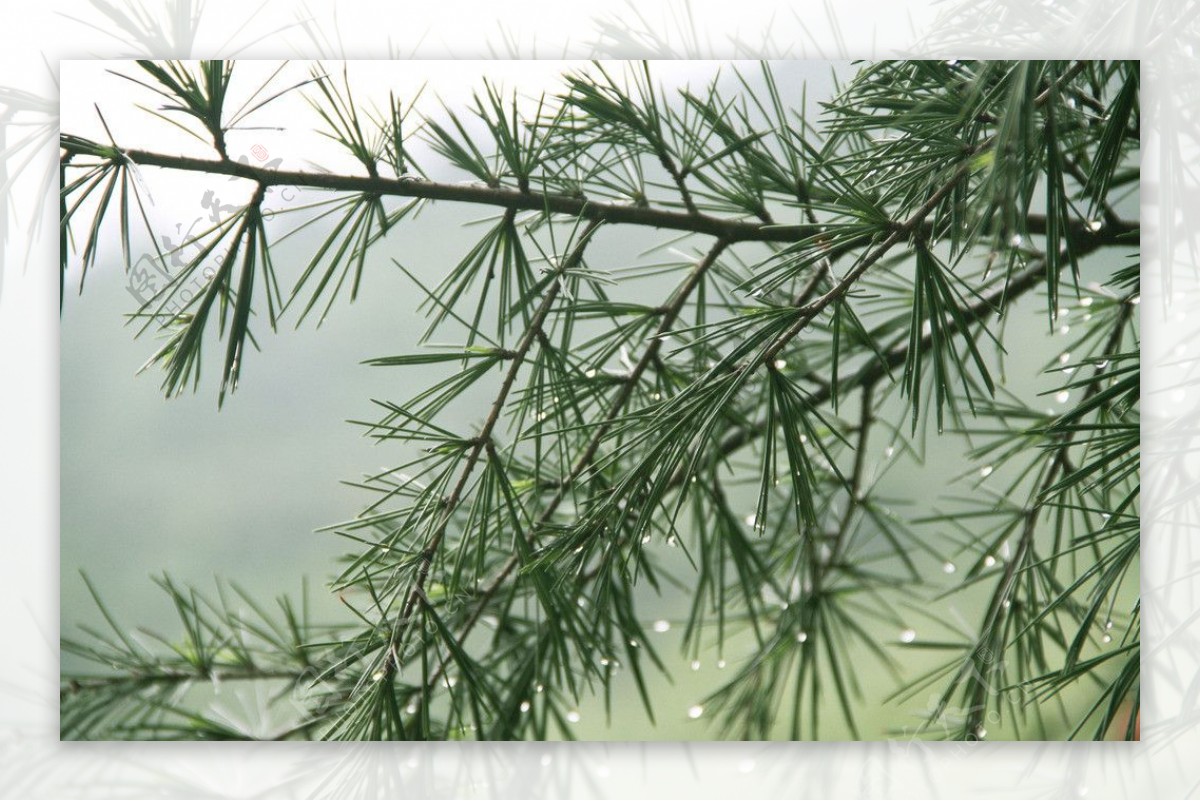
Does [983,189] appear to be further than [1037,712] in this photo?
No

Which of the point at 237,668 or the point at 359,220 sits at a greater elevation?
the point at 359,220

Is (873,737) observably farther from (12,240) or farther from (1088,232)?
(12,240)

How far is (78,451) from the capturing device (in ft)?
3.20

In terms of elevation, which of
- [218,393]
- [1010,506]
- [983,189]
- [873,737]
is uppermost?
[983,189]

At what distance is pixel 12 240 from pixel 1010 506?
932 millimetres

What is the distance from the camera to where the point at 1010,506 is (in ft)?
3.18

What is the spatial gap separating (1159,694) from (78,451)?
3.31ft

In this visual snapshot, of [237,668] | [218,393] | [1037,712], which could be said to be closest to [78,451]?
[218,393]

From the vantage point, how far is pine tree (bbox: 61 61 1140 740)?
0.94m

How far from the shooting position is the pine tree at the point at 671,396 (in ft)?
3.07

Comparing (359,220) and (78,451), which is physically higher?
(359,220)

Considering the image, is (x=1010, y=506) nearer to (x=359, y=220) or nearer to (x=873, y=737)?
(x=873, y=737)

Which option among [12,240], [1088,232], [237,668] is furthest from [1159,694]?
[12,240]

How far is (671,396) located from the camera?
93 cm
